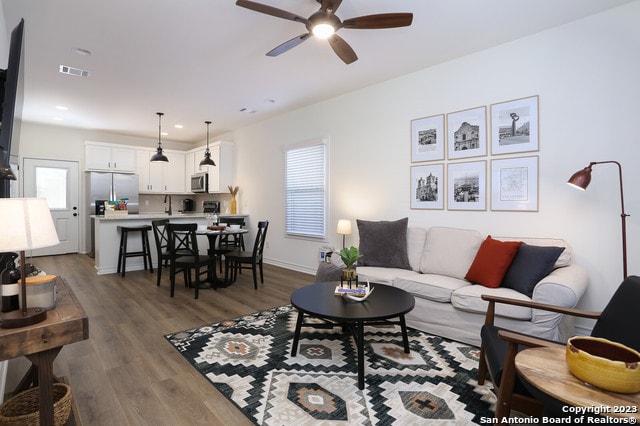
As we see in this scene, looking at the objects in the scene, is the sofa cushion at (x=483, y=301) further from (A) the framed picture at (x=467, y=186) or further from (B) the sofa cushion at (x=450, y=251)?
(A) the framed picture at (x=467, y=186)

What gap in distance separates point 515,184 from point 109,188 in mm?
7818

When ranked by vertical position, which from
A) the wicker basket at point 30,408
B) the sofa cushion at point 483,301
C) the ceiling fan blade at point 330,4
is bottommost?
the wicker basket at point 30,408

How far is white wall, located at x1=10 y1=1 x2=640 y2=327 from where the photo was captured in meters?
2.71

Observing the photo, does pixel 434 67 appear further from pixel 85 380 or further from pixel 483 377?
pixel 85 380

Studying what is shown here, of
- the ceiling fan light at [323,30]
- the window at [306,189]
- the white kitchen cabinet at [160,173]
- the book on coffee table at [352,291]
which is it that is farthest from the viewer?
the white kitchen cabinet at [160,173]

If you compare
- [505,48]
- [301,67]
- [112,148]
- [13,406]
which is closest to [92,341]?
[13,406]

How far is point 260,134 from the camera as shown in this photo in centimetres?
648

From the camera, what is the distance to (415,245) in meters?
3.74

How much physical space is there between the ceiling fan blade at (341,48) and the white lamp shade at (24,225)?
2295 mm

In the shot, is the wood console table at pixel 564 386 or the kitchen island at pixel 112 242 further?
the kitchen island at pixel 112 242

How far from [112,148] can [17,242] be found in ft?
23.8

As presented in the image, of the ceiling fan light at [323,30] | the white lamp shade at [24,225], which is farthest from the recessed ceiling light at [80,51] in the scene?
the white lamp shade at [24,225]

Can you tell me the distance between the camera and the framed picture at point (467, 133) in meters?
3.45

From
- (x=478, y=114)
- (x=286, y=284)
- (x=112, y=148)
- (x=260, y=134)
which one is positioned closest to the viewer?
(x=478, y=114)
